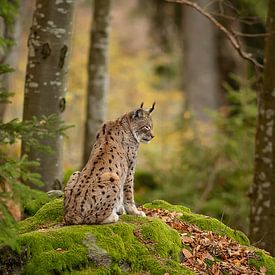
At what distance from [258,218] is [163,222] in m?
2.49

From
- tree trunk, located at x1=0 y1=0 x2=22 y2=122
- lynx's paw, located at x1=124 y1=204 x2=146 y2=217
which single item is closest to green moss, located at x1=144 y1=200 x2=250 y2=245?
lynx's paw, located at x1=124 y1=204 x2=146 y2=217

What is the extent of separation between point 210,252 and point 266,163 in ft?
7.57

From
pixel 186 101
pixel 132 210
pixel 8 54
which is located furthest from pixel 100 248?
pixel 186 101

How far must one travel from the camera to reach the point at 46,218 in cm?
711

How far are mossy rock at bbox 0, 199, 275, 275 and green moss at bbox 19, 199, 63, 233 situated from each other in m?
0.08

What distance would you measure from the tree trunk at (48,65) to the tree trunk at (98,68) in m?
3.18

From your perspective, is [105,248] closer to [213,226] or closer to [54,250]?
[54,250]

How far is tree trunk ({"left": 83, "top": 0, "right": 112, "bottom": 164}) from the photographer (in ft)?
39.5

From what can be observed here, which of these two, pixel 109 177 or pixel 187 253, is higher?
pixel 109 177

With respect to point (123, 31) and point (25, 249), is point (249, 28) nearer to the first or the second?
point (25, 249)

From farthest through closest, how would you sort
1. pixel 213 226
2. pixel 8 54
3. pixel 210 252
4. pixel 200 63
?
1. pixel 200 63
2. pixel 8 54
3. pixel 213 226
4. pixel 210 252

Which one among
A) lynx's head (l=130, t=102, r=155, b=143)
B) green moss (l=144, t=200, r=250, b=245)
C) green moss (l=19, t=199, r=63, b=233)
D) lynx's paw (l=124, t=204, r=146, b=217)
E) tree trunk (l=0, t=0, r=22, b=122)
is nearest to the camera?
green moss (l=19, t=199, r=63, b=233)

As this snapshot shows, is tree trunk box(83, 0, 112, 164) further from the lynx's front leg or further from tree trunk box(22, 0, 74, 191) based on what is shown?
the lynx's front leg

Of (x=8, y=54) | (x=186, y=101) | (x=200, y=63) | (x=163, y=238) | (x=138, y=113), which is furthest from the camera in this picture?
(x=200, y=63)
